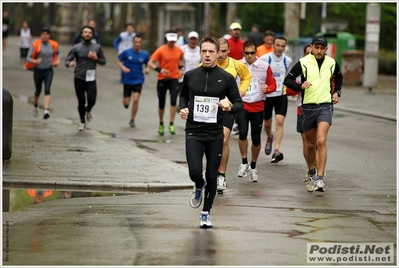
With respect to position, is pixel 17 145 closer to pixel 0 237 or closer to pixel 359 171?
pixel 359 171

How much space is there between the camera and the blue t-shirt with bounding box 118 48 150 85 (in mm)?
19312

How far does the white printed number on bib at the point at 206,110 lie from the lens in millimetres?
9508

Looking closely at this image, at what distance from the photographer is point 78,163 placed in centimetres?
1386

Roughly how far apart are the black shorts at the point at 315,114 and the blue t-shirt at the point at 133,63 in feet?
24.5

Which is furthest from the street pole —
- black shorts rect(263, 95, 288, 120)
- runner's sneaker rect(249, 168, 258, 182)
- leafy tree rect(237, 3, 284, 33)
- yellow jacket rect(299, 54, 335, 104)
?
leafy tree rect(237, 3, 284, 33)

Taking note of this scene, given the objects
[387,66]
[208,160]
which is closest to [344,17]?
[387,66]

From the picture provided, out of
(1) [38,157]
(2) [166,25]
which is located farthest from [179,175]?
(2) [166,25]

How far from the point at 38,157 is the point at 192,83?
206 inches

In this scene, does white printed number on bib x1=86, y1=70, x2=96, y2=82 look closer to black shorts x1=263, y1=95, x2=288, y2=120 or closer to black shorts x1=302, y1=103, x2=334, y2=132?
black shorts x1=263, y1=95, x2=288, y2=120

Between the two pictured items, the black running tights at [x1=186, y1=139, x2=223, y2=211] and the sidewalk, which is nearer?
the black running tights at [x1=186, y1=139, x2=223, y2=211]

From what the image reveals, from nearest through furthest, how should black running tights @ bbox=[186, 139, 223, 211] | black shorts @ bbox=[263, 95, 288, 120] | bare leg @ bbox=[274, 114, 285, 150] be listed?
black running tights @ bbox=[186, 139, 223, 211]
black shorts @ bbox=[263, 95, 288, 120]
bare leg @ bbox=[274, 114, 285, 150]

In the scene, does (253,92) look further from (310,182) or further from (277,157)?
(277,157)

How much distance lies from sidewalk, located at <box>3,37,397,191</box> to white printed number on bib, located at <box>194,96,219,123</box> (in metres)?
2.75

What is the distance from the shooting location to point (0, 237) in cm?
858
